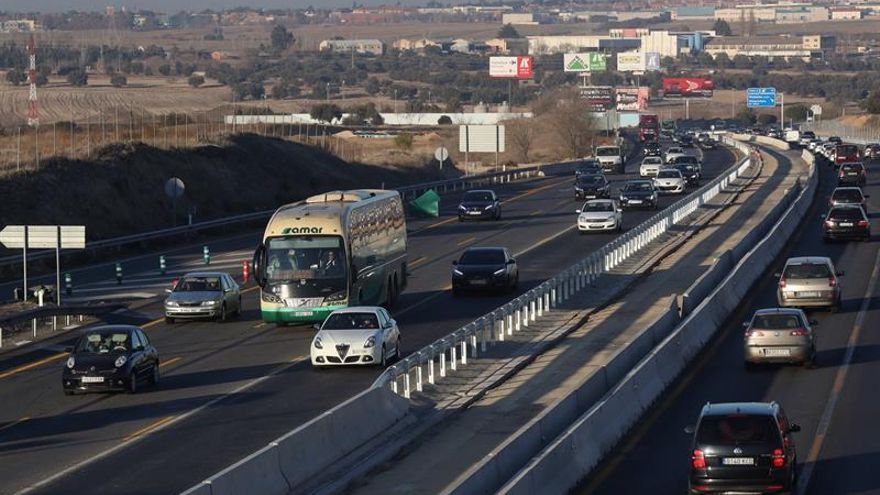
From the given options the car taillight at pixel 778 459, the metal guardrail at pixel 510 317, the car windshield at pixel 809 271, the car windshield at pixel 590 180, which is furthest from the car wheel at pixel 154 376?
the car windshield at pixel 590 180

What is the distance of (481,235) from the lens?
63.4m

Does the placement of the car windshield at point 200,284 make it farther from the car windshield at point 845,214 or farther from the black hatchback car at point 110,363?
the car windshield at point 845,214

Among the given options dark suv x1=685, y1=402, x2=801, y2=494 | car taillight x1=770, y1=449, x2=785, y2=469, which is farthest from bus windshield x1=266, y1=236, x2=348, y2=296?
car taillight x1=770, y1=449, x2=785, y2=469

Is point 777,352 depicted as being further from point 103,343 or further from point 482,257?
point 482,257

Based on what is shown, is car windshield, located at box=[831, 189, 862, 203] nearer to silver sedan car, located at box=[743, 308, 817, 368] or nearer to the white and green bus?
the white and green bus

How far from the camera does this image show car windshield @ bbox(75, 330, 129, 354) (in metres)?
30.1

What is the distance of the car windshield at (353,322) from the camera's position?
32.6 m

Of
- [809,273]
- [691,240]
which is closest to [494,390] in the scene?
[809,273]

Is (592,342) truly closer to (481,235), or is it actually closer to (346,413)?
(346,413)

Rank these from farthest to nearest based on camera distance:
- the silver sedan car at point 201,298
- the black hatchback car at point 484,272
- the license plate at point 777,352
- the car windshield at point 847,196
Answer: the car windshield at point 847,196, the black hatchback car at point 484,272, the silver sedan car at point 201,298, the license plate at point 777,352

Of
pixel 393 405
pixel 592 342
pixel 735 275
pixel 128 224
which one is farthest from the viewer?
pixel 128 224

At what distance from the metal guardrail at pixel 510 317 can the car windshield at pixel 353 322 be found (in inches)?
40.7

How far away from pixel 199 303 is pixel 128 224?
30035mm

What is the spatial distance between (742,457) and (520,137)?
12554 cm
